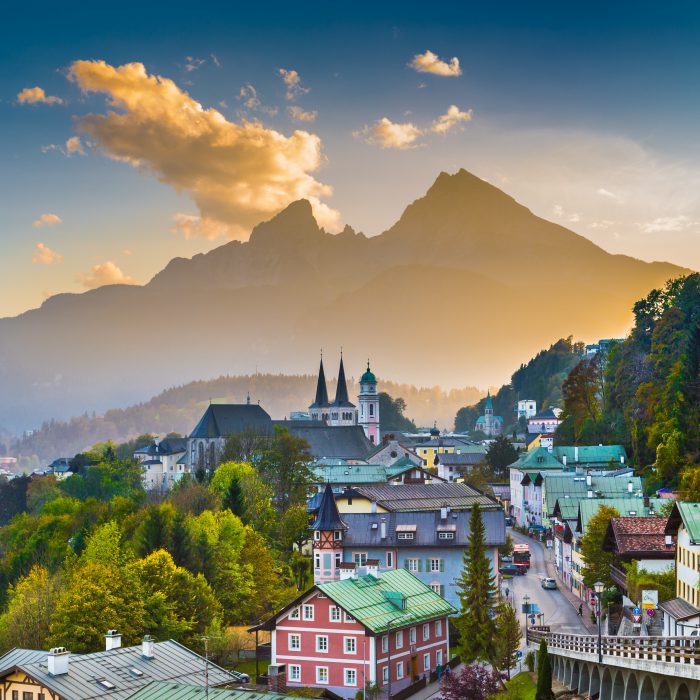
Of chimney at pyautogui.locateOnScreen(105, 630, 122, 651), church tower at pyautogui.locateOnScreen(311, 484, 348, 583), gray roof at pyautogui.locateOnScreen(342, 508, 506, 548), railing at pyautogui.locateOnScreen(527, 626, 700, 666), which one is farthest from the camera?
gray roof at pyautogui.locateOnScreen(342, 508, 506, 548)

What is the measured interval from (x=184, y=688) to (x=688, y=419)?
198ft

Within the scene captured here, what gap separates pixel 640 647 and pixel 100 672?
25583mm

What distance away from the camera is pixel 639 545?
71.6 m

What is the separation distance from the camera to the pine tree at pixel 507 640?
211ft

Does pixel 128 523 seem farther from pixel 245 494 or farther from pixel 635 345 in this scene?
pixel 635 345

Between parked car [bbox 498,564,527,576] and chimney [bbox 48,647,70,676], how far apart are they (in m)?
51.8

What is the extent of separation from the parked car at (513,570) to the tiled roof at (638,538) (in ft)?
85.6

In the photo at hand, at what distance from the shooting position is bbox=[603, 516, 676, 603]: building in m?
70.1

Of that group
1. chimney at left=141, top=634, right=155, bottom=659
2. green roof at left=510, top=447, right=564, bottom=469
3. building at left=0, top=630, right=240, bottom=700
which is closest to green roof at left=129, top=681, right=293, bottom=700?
building at left=0, top=630, right=240, bottom=700

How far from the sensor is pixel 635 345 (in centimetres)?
14925

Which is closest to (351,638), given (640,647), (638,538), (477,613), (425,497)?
(477,613)

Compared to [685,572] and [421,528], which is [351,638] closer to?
[685,572]

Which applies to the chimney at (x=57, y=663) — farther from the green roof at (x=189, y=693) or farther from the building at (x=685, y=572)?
the building at (x=685, y=572)

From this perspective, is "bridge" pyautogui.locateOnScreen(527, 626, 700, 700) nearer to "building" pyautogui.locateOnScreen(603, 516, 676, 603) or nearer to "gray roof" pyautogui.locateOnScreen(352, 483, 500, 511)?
"building" pyautogui.locateOnScreen(603, 516, 676, 603)
